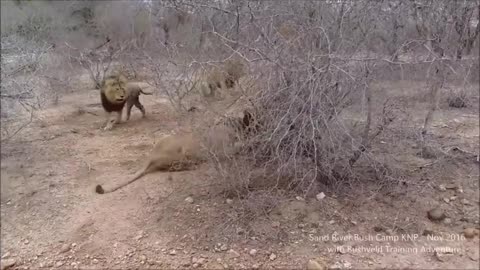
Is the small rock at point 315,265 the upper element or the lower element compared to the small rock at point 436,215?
lower

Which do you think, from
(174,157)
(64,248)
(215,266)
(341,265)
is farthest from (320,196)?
(64,248)

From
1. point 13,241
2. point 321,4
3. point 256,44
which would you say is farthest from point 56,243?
point 321,4

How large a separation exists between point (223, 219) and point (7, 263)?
58.1 inches

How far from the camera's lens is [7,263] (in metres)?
3.10

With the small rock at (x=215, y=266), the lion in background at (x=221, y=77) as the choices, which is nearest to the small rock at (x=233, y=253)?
the small rock at (x=215, y=266)

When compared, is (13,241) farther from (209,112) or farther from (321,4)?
(321,4)

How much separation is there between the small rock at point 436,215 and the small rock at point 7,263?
114 inches

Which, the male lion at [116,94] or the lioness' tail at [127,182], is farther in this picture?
the male lion at [116,94]

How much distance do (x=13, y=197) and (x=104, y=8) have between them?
6172 millimetres

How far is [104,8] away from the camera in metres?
9.12

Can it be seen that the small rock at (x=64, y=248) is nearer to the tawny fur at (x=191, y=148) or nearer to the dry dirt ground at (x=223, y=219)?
the dry dirt ground at (x=223, y=219)

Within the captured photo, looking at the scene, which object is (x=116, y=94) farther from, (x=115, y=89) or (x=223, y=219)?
(x=223, y=219)

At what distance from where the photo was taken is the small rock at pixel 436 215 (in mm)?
3342

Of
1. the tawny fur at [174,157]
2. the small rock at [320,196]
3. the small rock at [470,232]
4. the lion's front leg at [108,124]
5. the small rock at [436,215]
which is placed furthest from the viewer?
the lion's front leg at [108,124]
